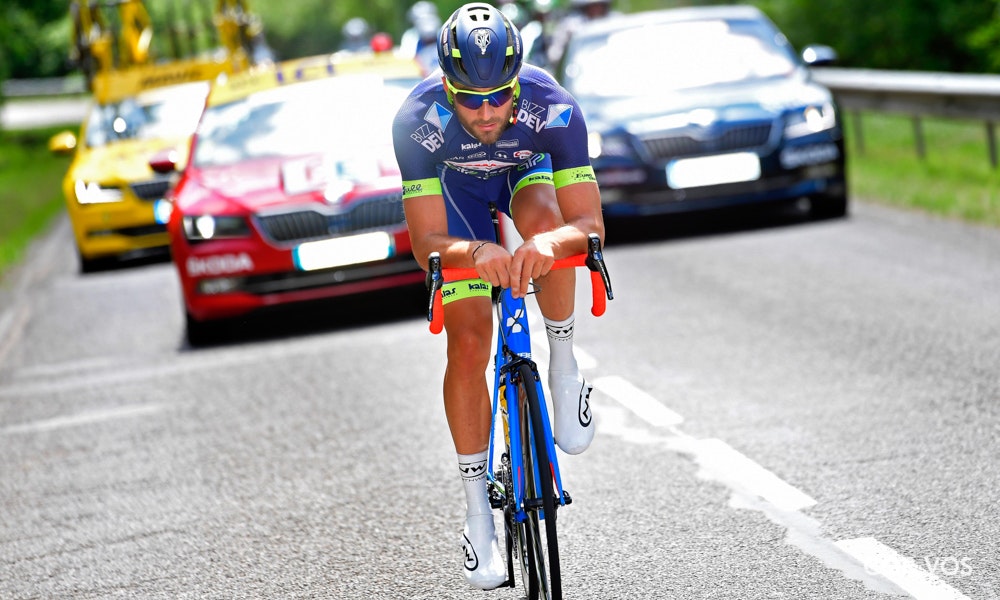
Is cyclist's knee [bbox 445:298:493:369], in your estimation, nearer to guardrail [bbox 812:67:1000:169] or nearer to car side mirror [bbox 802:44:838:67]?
car side mirror [bbox 802:44:838:67]

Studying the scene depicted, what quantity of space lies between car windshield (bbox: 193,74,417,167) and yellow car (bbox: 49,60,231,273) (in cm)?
224

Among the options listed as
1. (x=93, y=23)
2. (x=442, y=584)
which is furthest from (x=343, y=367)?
(x=93, y=23)

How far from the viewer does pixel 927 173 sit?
1579 cm

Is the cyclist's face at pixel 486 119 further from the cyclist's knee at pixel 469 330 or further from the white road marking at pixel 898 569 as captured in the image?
the white road marking at pixel 898 569

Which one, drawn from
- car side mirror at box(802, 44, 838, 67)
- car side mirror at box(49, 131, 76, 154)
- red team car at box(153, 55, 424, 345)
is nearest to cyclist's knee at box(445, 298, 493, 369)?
red team car at box(153, 55, 424, 345)

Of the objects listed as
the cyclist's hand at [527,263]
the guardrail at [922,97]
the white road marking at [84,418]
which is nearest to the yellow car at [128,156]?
the white road marking at [84,418]

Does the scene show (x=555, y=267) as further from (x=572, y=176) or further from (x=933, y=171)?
(x=933, y=171)

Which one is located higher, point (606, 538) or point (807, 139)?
point (606, 538)

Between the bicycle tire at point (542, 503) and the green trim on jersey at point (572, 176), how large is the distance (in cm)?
59

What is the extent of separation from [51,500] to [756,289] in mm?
5183

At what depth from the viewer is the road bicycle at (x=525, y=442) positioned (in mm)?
4203

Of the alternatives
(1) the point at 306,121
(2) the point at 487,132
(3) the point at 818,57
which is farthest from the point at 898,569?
(3) the point at 818,57

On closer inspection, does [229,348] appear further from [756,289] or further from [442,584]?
[442,584]

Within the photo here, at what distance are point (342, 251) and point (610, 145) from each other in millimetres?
3264
